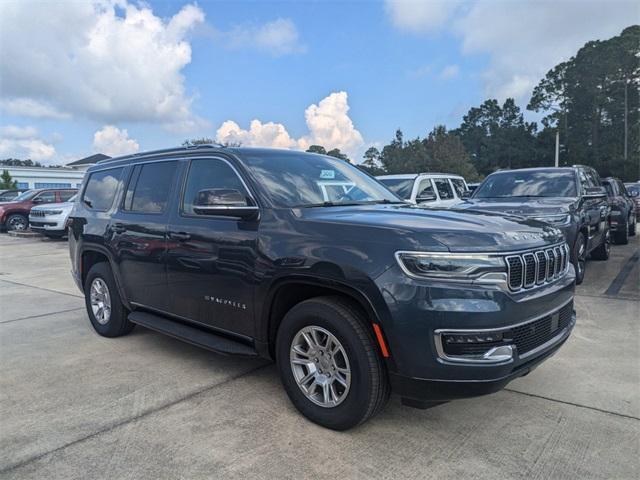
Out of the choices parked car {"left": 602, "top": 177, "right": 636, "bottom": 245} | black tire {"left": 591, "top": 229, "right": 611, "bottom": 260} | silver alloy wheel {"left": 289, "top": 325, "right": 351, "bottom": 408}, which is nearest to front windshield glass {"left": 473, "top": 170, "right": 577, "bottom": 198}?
black tire {"left": 591, "top": 229, "right": 611, "bottom": 260}

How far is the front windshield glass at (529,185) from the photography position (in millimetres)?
8327

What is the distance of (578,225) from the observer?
293 inches

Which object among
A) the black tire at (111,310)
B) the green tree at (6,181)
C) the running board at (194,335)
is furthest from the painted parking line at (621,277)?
the green tree at (6,181)

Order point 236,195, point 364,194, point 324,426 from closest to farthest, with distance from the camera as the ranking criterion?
Result: 1. point 324,426
2. point 236,195
3. point 364,194

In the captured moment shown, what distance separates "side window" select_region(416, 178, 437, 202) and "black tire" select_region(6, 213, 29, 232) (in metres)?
17.2

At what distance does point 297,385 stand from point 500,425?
1.41m

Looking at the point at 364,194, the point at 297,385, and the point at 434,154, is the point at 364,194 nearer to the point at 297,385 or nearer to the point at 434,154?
the point at 297,385

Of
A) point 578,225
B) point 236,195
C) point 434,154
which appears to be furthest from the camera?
point 434,154

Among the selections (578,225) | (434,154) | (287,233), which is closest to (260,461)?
(287,233)

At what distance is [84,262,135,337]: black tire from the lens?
204 inches

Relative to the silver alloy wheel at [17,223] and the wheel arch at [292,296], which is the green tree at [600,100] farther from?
the wheel arch at [292,296]

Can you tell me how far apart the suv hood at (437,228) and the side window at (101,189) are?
278 cm

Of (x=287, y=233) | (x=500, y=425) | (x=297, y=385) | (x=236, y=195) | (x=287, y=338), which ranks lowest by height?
(x=500, y=425)

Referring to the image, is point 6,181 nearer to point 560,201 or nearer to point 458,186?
point 458,186
